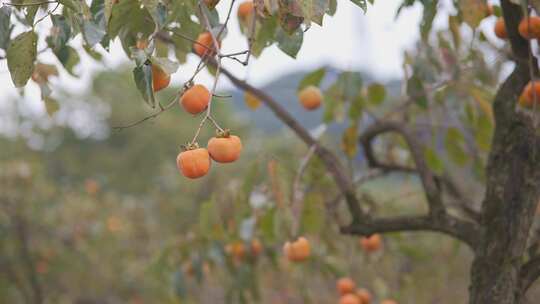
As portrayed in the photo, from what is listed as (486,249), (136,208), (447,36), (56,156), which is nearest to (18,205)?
(136,208)

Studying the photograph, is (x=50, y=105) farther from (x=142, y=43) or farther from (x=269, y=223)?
(x=269, y=223)

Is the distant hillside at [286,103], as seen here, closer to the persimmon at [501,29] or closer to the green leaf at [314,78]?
the green leaf at [314,78]

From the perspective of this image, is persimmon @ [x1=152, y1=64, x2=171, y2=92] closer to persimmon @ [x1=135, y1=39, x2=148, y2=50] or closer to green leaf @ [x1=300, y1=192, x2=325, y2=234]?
persimmon @ [x1=135, y1=39, x2=148, y2=50]

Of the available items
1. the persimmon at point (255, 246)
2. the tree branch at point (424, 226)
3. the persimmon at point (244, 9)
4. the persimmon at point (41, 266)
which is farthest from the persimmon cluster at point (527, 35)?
the persimmon at point (41, 266)

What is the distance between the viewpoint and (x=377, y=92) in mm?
1932

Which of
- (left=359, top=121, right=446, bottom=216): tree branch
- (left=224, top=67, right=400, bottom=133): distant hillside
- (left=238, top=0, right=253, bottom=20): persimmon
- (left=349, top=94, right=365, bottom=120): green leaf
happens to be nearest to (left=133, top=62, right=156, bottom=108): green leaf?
(left=224, top=67, right=400, bottom=133): distant hillside

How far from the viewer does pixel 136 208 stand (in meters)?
6.48

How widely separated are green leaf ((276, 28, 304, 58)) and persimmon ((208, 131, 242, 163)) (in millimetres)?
235

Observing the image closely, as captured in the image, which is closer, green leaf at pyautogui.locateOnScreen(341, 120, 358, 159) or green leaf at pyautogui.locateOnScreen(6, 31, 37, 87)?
green leaf at pyautogui.locateOnScreen(6, 31, 37, 87)

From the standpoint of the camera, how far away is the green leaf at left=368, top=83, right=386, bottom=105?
1922 mm

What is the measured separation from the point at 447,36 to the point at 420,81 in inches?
40.6

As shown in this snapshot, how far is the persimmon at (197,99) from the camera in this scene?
92cm

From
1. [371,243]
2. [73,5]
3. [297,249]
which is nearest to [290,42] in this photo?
[73,5]

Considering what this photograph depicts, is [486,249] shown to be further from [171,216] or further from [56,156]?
[56,156]
